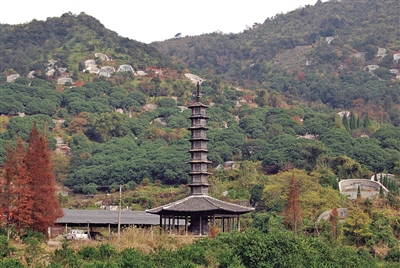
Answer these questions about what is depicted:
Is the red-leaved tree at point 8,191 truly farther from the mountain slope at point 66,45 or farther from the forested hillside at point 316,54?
the forested hillside at point 316,54

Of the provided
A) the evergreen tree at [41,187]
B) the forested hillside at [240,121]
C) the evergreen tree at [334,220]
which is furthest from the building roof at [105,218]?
the evergreen tree at [334,220]

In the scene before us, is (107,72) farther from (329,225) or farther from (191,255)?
(191,255)

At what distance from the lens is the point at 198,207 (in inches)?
1869

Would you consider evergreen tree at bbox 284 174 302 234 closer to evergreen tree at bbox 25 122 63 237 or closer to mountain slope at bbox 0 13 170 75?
evergreen tree at bbox 25 122 63 237

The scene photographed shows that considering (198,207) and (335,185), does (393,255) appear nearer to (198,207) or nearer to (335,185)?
(198,207)

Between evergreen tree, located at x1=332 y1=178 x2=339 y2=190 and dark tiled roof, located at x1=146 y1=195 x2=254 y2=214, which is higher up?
evergreen tree, located at x1=332 y1=178 x2=339 y2=190

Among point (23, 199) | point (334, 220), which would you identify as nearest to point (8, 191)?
point (23, 199)

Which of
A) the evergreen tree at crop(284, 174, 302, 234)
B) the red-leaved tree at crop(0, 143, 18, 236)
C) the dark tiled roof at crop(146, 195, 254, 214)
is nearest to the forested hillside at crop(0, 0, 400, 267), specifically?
the evergreen tree at crop(284, 174, 302, 234)

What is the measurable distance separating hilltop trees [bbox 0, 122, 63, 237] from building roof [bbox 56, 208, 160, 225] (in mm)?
7915

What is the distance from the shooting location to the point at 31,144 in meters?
44.1

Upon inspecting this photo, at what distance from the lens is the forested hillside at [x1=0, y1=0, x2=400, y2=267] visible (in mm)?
59781

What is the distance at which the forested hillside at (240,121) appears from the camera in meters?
59.8

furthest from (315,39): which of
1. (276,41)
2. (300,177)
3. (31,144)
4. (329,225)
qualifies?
(31,144)

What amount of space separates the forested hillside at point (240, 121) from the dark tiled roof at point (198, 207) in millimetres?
3362
